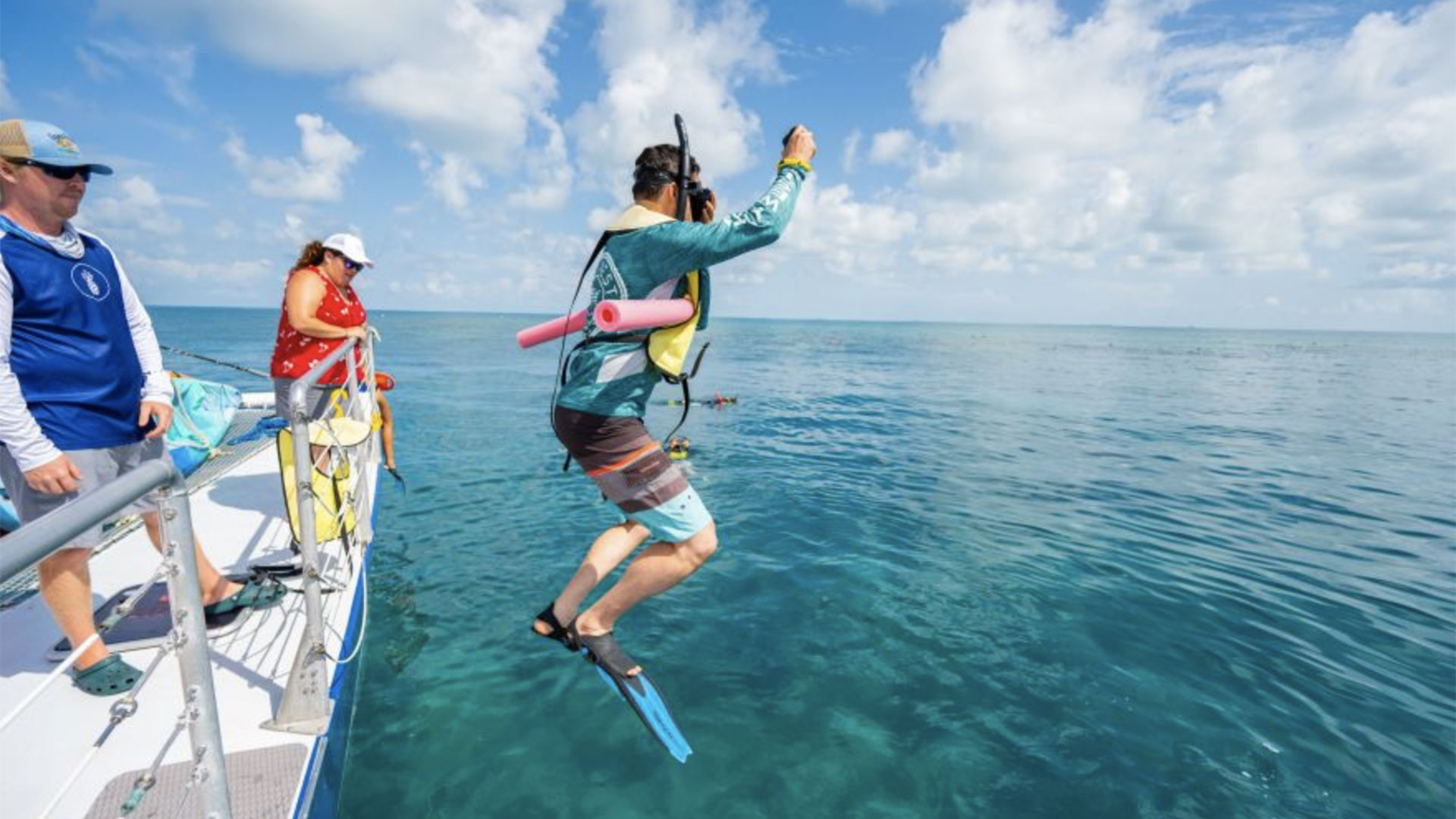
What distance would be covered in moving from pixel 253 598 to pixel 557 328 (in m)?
3.32

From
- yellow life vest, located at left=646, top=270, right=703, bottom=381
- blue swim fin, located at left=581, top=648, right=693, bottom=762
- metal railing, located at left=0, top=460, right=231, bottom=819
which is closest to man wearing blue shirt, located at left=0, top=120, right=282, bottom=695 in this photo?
metal railing, located at left=0, top=460, right=231, bottom=819

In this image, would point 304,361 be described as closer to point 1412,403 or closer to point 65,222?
point 65,222

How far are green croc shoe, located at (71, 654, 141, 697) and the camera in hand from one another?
14.1 ft

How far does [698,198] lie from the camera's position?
365 cm

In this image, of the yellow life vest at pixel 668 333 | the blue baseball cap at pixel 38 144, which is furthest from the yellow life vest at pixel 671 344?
the blue baseball cap at pixel 38 144

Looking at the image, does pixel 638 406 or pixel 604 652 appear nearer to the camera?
pixel 638 406

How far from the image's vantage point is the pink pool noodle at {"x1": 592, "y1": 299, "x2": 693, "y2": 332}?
9.72 ft

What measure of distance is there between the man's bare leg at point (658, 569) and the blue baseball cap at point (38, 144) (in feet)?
11.9

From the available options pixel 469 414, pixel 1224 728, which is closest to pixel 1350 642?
pixel 1224 728

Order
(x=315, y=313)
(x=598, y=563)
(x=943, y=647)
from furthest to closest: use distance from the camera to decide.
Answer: (x=943, y=647) → (x=315, y=313) → (x=598, y=563)

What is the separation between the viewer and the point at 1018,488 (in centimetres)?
1402

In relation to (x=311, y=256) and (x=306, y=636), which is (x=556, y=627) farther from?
(x=311, y=256)

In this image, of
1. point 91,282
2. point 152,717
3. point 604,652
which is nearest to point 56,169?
point 91,282

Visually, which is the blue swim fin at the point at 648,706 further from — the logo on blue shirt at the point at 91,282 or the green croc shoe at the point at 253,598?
the logo on blue shirt at the point at 91,282
